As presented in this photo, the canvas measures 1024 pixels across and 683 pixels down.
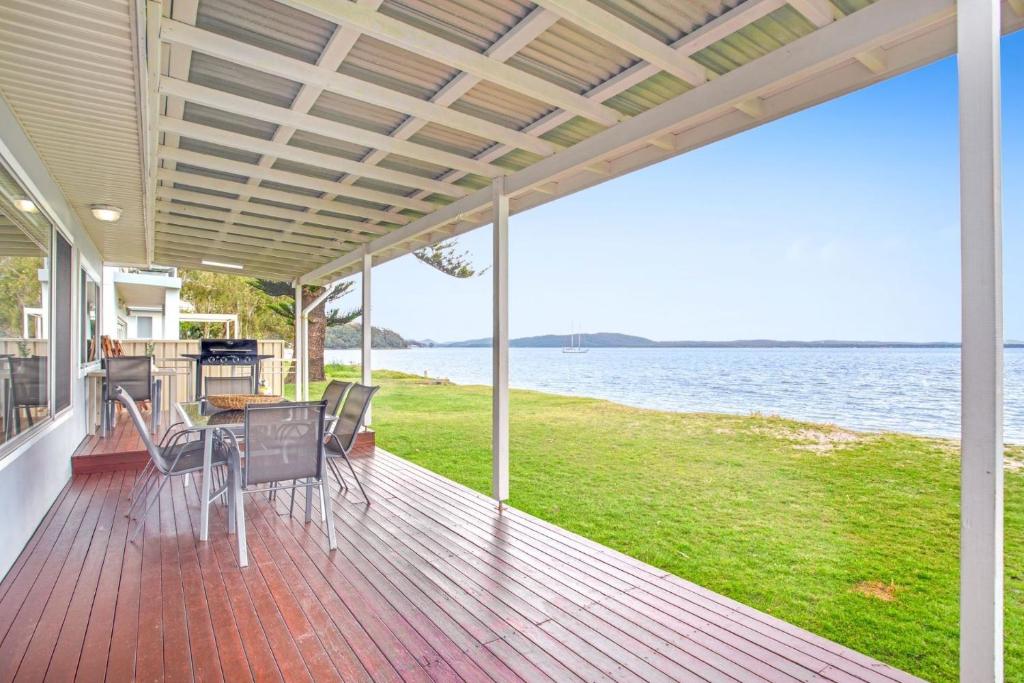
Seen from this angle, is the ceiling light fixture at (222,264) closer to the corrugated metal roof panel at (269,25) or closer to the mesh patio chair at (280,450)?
the mesh patio chair at (280,450)

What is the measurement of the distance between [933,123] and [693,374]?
499 inches

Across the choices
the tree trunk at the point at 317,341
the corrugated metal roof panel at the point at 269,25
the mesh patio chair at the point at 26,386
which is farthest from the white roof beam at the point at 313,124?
the tree trunk at the point at 317,341

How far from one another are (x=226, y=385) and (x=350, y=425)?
8.44 ft

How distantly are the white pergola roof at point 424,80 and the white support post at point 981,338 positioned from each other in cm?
24

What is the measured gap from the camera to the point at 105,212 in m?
4.42

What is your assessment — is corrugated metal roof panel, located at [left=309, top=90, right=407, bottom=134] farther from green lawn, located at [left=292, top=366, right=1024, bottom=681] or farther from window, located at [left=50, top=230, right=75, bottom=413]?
green lawn, located at [left=292, top=366, right=1024, bottom=681]

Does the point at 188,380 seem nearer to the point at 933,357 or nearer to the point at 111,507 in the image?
the point at 111,507

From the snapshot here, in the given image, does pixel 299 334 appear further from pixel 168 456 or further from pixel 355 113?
pixel 355 113

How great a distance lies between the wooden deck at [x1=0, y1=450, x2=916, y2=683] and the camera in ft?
6.56

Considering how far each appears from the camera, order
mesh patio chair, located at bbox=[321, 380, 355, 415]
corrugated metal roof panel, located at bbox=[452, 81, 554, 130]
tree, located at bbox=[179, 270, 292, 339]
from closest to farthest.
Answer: corrugated metal roof panel, located at bbox=[452, 81, 554, 130]
mesh patio chair, located at bbox=[321, 380, 355, 415]
tree, located at bbox=[179, 270, 292, 339]

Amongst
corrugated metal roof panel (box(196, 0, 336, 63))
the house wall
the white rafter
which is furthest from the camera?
the white rafter

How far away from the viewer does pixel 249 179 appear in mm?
4605

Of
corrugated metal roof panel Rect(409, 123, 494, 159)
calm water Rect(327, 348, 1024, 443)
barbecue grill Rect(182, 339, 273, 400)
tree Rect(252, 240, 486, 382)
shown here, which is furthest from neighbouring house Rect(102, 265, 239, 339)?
calm water Rect(327, 348, 1024, 443)

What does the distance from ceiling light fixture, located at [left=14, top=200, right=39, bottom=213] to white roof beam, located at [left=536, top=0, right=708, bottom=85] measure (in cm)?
292
